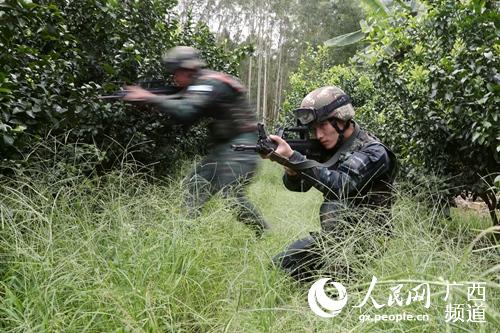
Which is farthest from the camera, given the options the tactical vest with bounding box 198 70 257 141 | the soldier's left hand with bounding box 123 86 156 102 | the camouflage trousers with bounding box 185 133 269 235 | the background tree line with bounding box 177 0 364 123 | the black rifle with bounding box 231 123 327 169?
the background tree line with bounding box 177 0 364 123

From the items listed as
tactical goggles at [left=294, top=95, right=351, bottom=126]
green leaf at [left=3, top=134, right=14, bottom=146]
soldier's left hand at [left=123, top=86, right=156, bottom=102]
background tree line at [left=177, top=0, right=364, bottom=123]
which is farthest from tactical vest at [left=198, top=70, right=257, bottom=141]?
background tree line at [left=177, top=0, right=364, bottom=123]

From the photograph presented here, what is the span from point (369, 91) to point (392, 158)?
625 centimetres

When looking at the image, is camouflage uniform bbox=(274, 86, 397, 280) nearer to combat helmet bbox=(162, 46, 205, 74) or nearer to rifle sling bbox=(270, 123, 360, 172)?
rifle sling bbox=(270, 123, 360, 172)

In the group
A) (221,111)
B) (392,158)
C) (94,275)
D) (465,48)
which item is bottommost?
(94,275)

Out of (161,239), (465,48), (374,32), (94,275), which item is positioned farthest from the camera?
(374,32)

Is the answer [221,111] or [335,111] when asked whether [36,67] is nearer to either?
[221,111]

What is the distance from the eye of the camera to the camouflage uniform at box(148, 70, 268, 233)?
284 cm

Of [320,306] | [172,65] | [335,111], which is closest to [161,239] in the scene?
[320,306]

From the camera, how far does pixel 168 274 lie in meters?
1.81

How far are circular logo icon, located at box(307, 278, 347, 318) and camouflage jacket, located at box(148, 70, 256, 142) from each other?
156 centimetres

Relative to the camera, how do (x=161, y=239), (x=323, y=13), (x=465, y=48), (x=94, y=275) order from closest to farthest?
(x=94, y=275) → (x=161, y=239) → (x=465, y=48) → (x=323, y=13)

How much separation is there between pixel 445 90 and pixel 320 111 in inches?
62.4

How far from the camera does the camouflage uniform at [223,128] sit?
9.32 ft

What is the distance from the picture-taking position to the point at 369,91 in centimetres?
820
